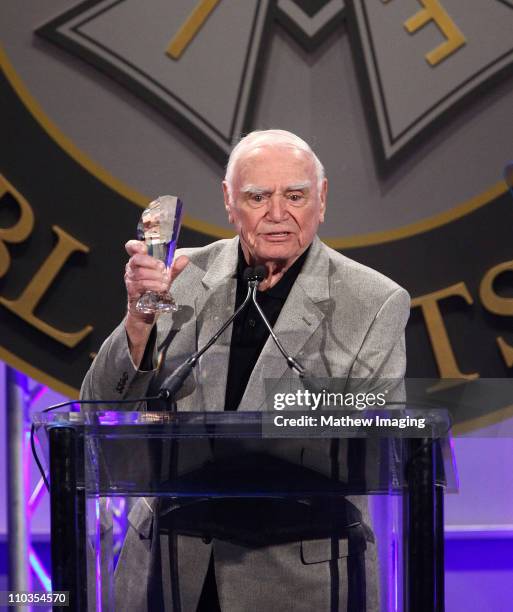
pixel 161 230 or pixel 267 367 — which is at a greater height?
pixel 161 230

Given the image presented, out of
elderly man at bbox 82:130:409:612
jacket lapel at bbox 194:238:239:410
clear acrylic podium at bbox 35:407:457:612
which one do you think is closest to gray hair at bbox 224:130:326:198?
elderly man at bbox 82:130:409:612

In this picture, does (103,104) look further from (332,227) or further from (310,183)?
(310,183)

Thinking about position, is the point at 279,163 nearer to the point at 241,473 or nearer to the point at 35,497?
the point at 241,473

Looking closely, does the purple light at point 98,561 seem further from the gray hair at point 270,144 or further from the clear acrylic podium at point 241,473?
the gray hair at point 270,144

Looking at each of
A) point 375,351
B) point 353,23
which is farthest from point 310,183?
point 353,23

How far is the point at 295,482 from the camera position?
1.46 metres

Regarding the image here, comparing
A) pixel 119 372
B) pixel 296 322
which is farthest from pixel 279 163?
pixel 119 372

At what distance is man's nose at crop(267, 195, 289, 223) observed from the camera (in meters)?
2.13

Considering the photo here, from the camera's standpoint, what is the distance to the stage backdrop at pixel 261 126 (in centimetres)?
325

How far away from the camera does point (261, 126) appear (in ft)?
10.6

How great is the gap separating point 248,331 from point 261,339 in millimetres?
37

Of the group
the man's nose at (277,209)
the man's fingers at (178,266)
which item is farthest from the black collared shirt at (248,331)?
the man's fingers at (178,266)

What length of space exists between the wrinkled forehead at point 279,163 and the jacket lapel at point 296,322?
0.58 feet

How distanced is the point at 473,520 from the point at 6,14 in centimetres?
228
